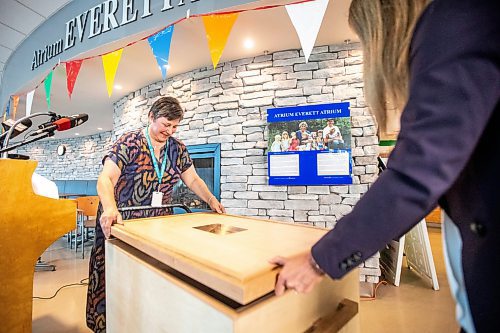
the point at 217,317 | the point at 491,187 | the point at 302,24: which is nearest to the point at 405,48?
the point at 491,187

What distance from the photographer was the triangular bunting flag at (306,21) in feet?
6.33

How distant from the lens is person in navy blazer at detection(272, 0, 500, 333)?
438 millimetres

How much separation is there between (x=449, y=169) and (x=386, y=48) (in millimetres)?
327

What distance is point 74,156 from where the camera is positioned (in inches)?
361

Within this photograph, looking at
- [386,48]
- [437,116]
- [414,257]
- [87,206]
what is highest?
[386,48]

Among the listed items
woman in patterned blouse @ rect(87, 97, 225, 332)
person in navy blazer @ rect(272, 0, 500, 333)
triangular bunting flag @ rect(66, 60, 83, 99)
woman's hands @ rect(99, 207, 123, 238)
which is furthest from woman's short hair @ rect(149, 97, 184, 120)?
triangular bunting flag @ rect(66, 60, 83, 99)

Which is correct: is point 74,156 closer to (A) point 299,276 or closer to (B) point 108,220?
(B) point 108,220

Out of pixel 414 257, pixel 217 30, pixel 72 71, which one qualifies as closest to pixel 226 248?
pixel 217 30

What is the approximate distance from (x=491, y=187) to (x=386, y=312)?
2.24 m

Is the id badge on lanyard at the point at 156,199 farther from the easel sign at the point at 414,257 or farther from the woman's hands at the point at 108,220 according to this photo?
the easel sign at the point at 414,257

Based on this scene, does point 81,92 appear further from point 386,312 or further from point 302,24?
point 386,312

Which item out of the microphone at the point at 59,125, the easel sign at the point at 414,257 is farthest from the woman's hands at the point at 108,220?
the easel sign at the point at 414,257

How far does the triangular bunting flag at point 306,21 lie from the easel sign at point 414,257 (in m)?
1.69

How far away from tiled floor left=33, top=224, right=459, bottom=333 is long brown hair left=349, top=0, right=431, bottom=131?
1924 mm
